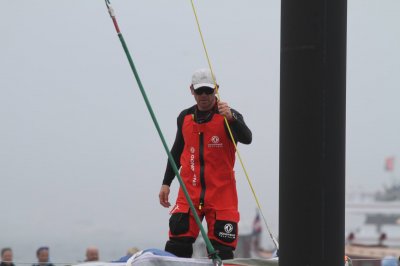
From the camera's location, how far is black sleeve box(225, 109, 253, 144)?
4772mm

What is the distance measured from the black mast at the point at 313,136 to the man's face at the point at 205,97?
2373 mm

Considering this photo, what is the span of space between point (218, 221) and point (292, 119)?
2.44 meters

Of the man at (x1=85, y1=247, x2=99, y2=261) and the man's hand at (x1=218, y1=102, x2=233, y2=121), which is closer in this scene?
the man's hand at (x1=218, y1=102, x2=233, y2=121)

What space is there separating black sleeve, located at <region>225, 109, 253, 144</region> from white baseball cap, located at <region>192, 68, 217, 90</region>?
184 mm

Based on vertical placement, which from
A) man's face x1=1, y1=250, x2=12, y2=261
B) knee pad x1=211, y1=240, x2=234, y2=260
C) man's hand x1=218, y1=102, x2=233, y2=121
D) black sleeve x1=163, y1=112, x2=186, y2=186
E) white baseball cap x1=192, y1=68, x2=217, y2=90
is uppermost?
white baseball cap x1=192, y1=68, x2=217, y2=90

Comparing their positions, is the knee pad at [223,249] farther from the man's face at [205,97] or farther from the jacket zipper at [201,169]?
the man's face at [205,97]

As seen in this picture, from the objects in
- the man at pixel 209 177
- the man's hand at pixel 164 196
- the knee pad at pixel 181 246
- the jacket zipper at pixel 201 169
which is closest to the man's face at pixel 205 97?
the man at pixel 209 177

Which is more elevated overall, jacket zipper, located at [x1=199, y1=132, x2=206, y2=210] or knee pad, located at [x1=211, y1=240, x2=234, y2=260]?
jacket zipper, located at [x1=199, y1=132, x2=206, y2=210]

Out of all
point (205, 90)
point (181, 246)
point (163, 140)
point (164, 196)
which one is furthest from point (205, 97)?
point (163, 140)

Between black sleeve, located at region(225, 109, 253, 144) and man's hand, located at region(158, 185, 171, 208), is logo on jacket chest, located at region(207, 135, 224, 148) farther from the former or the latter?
man's hand, located at region(158, 185, 171, 208)

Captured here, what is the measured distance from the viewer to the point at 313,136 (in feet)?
8.00

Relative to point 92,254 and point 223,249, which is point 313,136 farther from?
point 92,254

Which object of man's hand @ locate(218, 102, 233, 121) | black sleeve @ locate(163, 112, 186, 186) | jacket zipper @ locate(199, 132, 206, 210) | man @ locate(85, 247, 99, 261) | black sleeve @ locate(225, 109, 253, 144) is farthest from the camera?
man @ locate(85, 247, 99, 261)

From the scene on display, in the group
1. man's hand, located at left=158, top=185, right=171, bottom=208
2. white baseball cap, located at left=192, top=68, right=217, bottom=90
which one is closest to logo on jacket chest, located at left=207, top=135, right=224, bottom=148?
white baseball cap, located at left=192, top=68, right=217, bottom=90
